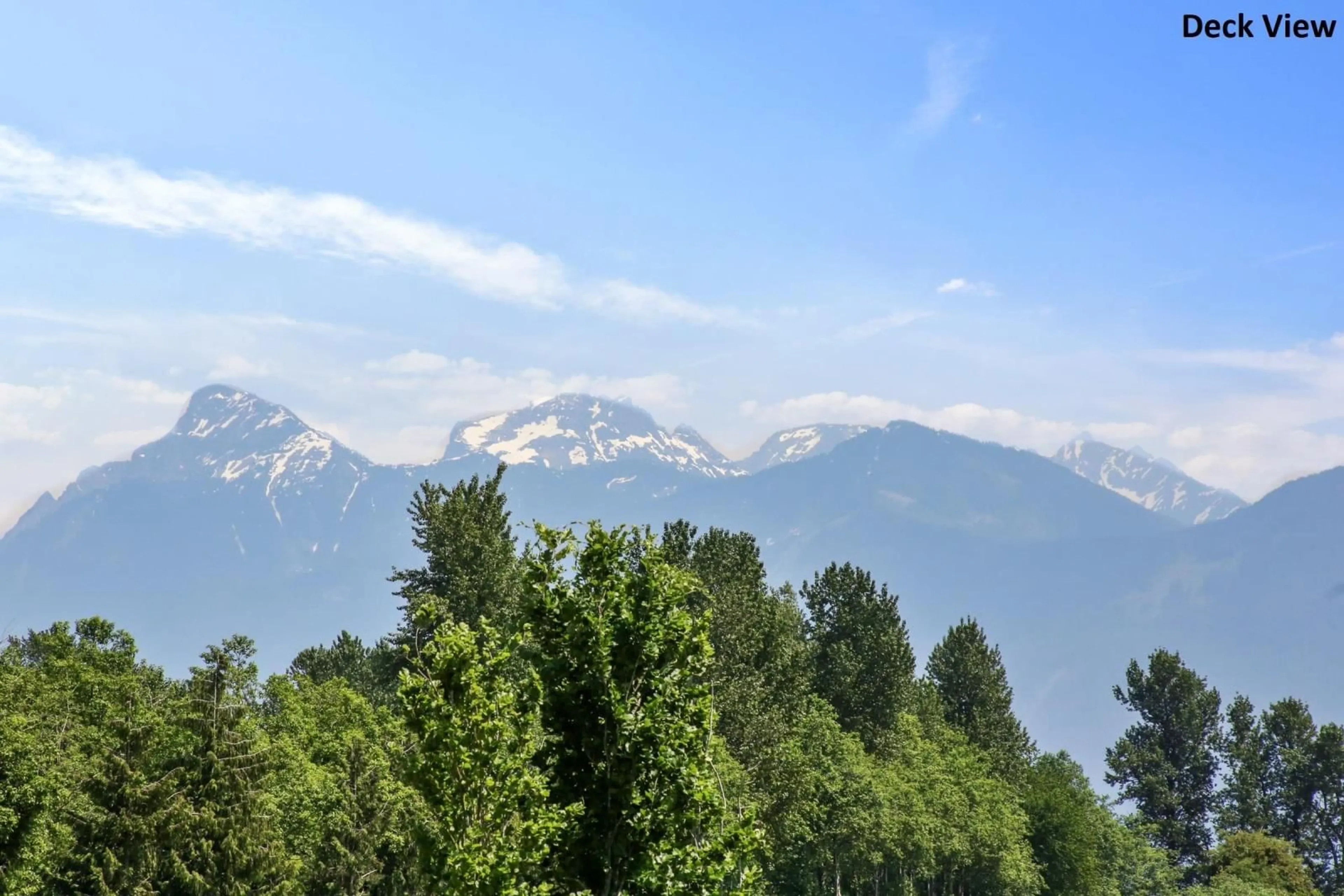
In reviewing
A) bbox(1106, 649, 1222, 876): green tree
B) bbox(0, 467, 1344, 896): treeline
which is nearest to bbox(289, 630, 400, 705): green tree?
bbox(0, 467, 1344, 896): treeline

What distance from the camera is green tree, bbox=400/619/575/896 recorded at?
16750 millimetres

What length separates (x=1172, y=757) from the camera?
127625mm

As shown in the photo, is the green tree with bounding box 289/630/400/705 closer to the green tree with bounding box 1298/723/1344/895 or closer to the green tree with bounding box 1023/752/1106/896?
the green tree with bounding box 1023/752/1106/896

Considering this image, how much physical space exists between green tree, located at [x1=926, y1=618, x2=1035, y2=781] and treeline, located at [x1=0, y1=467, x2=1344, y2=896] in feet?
1.06

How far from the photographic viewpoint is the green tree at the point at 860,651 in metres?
82.0

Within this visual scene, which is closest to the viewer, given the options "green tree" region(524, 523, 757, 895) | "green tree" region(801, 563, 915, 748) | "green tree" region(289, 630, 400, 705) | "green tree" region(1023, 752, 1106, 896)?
"green tree" region(524, 523, 757, 895)

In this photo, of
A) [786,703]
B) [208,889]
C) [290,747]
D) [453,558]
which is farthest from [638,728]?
[786,703]

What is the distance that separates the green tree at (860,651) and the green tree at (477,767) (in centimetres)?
6266

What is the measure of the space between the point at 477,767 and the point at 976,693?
305ft

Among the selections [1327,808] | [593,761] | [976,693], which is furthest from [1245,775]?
[593,761]

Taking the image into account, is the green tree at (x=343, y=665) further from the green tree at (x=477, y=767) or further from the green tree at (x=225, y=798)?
the green tree at (x=477, y=767)

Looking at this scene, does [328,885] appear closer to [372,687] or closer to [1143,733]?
[372,687]

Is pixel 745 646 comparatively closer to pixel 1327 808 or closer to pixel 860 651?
pixel 860 651

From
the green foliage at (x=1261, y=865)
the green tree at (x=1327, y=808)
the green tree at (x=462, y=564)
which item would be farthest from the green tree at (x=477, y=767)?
the green tree at (x=1327, y=808)
